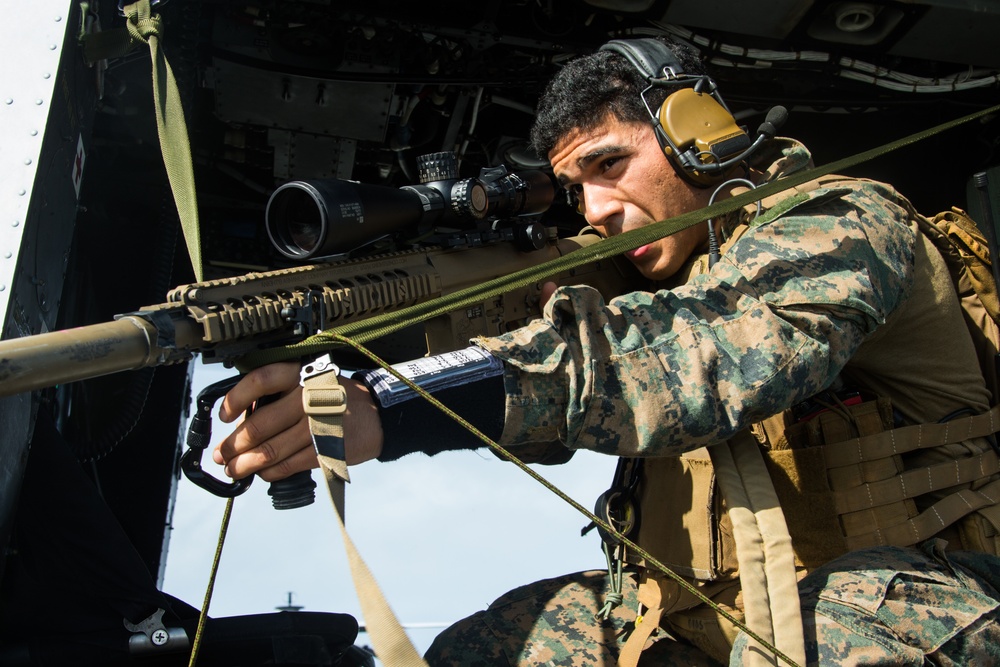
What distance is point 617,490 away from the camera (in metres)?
2.57

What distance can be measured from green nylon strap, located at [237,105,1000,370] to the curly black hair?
0.55 meters

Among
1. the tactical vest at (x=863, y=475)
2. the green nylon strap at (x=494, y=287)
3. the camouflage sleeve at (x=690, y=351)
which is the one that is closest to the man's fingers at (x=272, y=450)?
the green nylon strap at (x=494, y=287)

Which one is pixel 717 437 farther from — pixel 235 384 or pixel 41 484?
pixel 41 484

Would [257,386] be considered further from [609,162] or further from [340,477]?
[609,162]

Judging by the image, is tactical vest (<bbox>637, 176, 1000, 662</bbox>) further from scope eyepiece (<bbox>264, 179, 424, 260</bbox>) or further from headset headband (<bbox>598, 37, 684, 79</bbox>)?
scope eyepiece (<bbox>264, 179, 424, 260</bbox>)

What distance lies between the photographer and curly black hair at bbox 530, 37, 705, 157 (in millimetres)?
2600

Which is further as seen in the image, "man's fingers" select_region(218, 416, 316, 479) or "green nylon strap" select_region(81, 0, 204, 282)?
"green nylon strap" select_region(81, 0, 204, 282)

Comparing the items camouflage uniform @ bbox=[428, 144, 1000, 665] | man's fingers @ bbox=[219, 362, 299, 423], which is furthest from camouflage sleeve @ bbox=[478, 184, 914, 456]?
man's fingers @ bbox=[219, 362, 299, 423]

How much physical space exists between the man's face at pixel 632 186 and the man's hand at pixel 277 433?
1121 millimetres

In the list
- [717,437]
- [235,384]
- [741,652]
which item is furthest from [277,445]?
[741,652]

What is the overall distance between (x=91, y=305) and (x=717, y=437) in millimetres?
2446

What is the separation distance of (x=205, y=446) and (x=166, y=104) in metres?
0.94

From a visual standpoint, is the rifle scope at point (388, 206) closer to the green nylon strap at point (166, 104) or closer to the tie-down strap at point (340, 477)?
the green nylon strap at point (166, 104)

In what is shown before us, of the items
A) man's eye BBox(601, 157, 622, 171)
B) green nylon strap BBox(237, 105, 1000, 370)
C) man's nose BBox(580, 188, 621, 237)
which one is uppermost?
man's eye BBox(601, 157, 622, 171)
